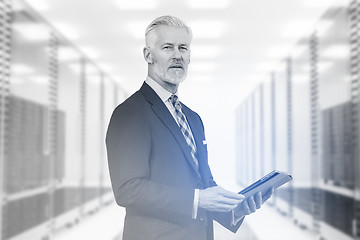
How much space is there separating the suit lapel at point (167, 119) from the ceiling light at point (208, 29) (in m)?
5.08

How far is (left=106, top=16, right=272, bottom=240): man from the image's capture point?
3.27 ft

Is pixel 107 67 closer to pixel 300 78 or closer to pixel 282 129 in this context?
pixel 282 129

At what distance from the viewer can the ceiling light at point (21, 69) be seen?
3.55 m

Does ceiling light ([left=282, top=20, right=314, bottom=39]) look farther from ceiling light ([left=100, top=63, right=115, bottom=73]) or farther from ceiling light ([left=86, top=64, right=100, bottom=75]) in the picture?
ceiling light ([left=100, top=63, right=115, bottom=73])

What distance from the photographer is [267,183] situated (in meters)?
1.09

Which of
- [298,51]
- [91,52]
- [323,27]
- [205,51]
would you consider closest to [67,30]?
[91,52]

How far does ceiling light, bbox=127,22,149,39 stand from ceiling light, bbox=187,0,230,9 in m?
0.96

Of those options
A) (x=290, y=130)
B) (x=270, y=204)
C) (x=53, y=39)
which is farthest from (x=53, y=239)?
(x=270, y=204)

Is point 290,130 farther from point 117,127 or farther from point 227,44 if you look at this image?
point 117,127

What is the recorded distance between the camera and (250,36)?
6.72 metres

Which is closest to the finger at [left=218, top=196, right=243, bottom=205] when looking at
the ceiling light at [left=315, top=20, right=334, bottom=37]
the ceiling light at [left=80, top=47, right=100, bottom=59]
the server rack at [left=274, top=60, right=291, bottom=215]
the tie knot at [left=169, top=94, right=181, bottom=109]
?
the tie knot at [left=169, top=94, right=181, bottom=109]

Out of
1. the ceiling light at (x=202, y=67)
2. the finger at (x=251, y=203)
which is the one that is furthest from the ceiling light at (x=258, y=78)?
the finger at (x=251, y=203)

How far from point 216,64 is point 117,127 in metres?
7.51

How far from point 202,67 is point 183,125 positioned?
7.53 metres
